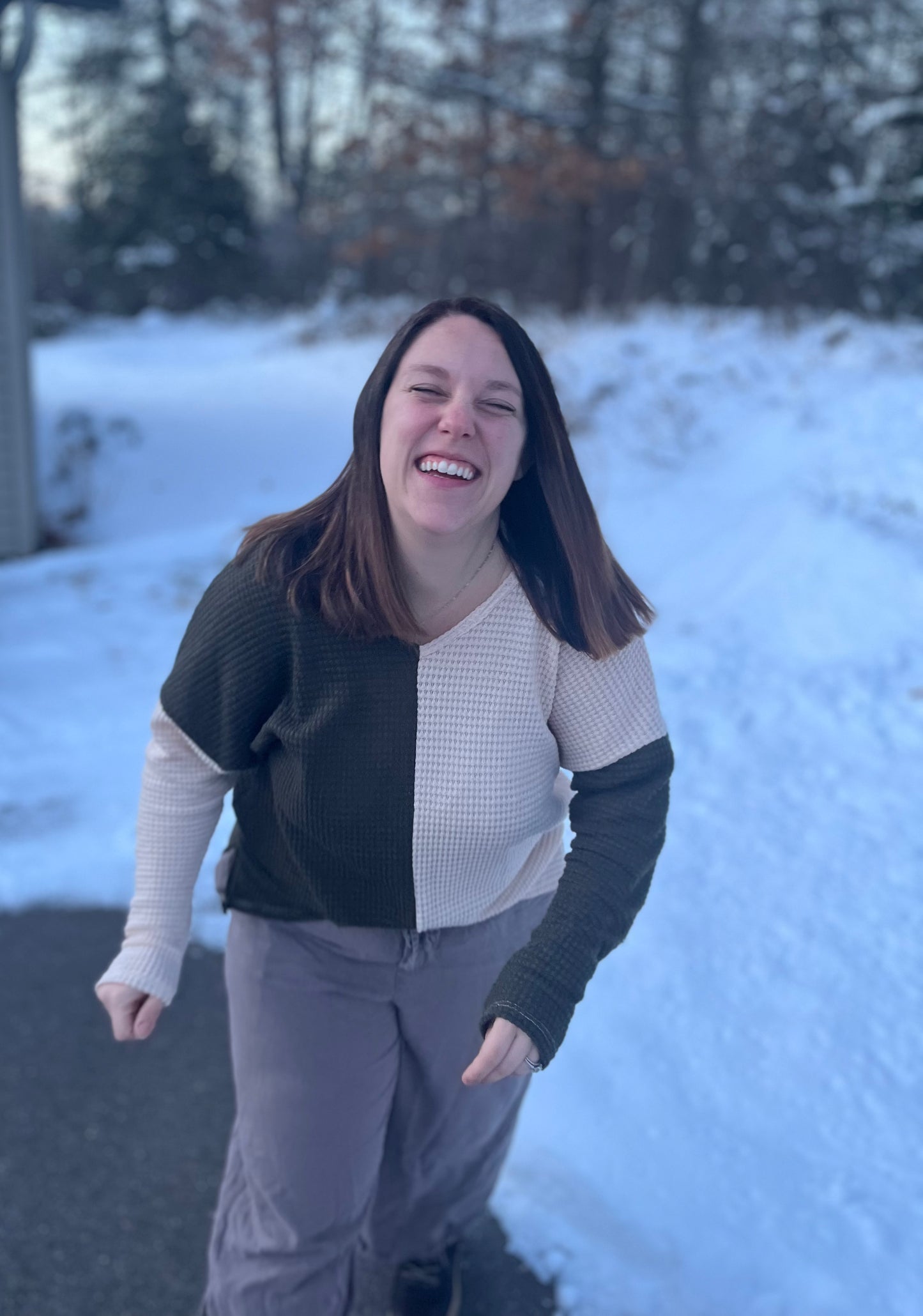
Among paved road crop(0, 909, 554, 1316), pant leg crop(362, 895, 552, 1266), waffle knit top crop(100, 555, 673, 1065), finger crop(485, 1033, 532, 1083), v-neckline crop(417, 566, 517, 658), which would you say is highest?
v-neckline crop(417, 566, 517, 658)

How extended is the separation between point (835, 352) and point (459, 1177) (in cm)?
803

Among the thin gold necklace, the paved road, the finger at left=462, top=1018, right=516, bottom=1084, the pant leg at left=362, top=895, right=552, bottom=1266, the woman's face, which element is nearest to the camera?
the finger at left=462, top=1018, right=516, bottom=1084

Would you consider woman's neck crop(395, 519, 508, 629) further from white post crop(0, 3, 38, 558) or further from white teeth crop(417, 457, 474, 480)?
white post crop(0, 3, 38, 558)

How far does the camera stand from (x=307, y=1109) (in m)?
1.66

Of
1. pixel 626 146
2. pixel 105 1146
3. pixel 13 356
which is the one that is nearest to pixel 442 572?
pixel 105 1146

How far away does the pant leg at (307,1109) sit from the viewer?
5.43 ft

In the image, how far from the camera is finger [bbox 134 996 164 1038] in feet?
5.37

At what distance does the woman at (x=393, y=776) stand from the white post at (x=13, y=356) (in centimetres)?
649

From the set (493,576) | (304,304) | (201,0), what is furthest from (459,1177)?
(304,304)

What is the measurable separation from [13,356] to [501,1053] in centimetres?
713

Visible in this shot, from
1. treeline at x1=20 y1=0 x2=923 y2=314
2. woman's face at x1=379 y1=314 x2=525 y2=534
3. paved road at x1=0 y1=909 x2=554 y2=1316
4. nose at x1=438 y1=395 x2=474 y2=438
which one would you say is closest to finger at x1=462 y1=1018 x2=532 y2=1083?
woman's face at x1=379 y1=314 x2=525 y2=534

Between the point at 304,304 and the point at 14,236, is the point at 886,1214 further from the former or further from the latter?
the point at 304,304

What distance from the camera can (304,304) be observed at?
19.6 m

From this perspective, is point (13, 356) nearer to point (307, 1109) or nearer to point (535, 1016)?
point (307, 1109)
